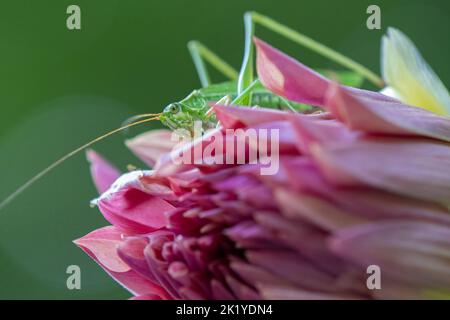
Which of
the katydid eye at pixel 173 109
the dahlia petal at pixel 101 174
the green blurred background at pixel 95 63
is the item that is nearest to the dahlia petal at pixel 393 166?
the dahlia petal at pixel 101 174

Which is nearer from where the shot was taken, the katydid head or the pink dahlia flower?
the pink dahlia flower

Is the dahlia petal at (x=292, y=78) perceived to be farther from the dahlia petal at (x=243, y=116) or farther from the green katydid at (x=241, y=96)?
the green katydid at (x=241, y=96)

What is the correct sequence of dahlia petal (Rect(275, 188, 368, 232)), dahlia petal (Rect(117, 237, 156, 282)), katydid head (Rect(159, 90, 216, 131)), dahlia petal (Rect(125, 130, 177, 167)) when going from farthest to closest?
katydid head (Rect(159, 90, 216, 131)), dahlia petal (Rect(125, 130, 177, 167)), dahlia petal (Rect(117, 237, 156, 282)), dahlia petal (Rect(275, 188, 368, 232))

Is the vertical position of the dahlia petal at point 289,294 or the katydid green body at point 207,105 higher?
the katydid green body at point 207,105

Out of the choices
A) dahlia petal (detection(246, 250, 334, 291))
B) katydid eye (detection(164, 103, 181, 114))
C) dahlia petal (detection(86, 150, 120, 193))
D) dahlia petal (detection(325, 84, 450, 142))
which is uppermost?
katydid eye (detection(164, 103, 181, 114))

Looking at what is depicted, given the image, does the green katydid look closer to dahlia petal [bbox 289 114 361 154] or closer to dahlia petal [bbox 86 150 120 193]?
dahlia petal [bbox 86 150 120 193]

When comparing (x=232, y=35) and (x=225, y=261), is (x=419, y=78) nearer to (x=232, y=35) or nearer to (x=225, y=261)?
(x=225, y=261)

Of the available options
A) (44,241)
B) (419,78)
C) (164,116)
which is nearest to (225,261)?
(419,78)

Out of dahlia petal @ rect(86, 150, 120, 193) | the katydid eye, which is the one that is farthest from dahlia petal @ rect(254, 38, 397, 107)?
the katydid eye
